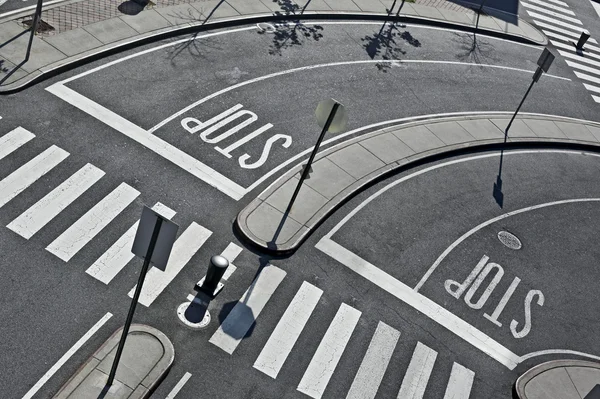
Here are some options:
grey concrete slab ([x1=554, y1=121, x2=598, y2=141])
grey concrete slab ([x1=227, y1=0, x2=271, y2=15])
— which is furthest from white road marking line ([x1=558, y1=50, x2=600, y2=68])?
grey concrete slab ([x1=227, y1=0, x2=271, y2=15])

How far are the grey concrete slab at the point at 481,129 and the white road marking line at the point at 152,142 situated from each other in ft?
31.8

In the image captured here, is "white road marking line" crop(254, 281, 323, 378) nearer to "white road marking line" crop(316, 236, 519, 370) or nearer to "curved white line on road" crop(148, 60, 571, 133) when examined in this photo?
"white road marking line" crop(316, 236, 519, 370)

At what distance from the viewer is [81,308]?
15.0 meters

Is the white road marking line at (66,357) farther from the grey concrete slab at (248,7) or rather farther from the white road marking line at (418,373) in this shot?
the grey concrete slab at (248,7)

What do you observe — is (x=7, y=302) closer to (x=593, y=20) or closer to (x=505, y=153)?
(x=505, y=153)

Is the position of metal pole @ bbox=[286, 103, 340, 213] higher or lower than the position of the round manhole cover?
higher

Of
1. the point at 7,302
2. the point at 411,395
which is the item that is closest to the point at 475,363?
the point at 411,395

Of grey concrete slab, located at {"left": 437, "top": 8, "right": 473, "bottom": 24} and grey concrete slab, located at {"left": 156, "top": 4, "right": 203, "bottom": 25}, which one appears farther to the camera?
grey concrete slab, located at {"left": 437, "top": 8, "right": 473, "bottom": 24}

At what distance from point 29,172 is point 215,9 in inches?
450

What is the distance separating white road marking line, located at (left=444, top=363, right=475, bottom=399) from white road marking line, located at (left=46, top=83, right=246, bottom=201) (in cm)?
718

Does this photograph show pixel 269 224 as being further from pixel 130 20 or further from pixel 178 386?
pixel 130 20

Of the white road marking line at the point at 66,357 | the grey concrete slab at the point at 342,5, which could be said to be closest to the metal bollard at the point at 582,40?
the grey concrete slab at the point at 342,5

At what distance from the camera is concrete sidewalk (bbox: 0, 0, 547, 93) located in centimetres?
2105

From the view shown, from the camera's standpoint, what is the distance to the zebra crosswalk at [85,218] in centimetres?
1599
